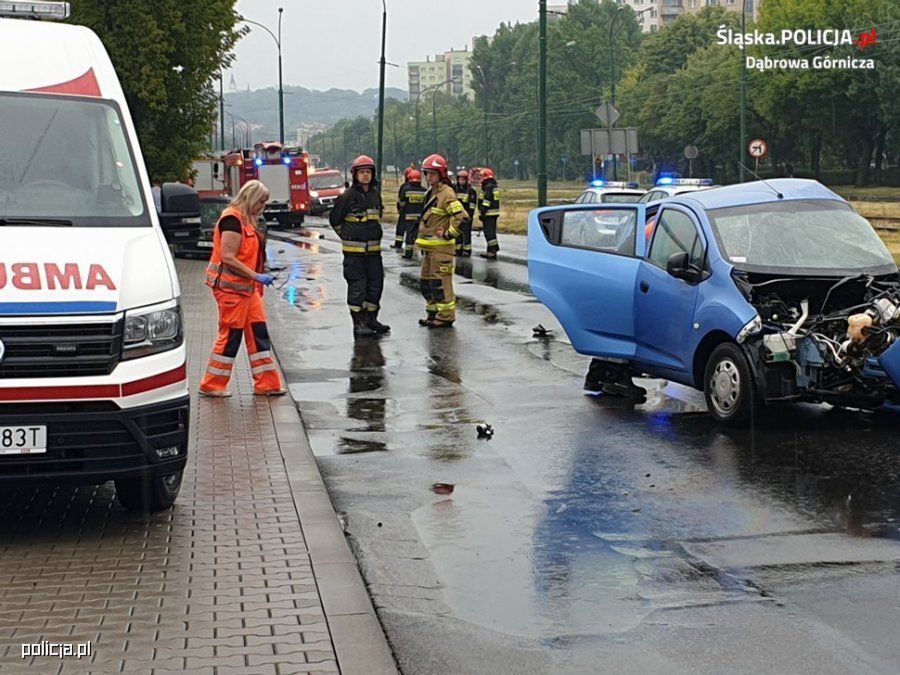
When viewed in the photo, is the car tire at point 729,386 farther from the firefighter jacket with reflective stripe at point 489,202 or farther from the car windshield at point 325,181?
the car windshield at point 325,181

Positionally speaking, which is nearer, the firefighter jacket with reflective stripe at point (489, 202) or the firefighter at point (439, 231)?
the firefighter at point (439, 231)

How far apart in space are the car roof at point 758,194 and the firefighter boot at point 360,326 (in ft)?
17.5

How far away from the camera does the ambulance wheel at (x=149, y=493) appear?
24.2ft

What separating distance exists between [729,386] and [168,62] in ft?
68.8

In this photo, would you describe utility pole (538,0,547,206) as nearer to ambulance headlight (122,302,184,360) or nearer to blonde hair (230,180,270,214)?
blonde hair (230,180,270,214)

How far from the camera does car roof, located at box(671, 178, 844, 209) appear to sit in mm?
10930

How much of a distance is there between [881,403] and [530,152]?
12991 centimetres

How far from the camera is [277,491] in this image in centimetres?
798

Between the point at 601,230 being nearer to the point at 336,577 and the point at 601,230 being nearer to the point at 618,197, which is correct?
the point at 336,577

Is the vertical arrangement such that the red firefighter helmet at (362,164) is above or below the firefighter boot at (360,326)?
above

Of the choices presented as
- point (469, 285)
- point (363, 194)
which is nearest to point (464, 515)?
point (363, 194)

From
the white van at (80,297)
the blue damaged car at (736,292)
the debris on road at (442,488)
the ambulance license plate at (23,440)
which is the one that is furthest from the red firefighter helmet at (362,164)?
the ambulance license plate at (23,440)

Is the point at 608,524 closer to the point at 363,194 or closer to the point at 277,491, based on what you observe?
the point at 277,491

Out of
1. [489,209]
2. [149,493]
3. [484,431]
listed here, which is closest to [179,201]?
[149,493]
